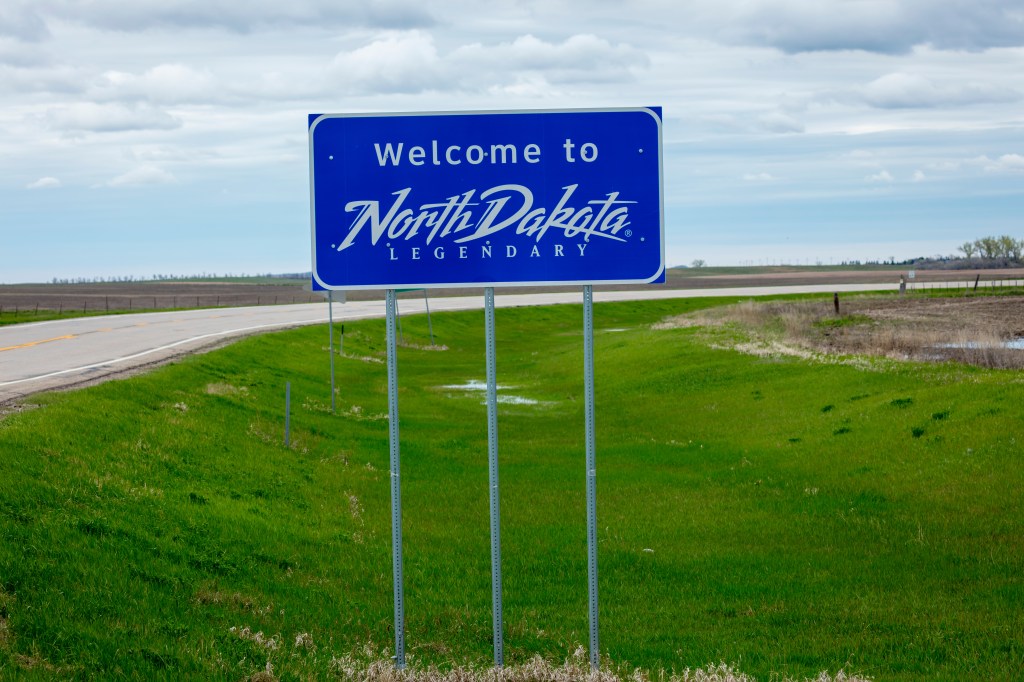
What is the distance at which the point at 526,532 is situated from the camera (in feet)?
51.0

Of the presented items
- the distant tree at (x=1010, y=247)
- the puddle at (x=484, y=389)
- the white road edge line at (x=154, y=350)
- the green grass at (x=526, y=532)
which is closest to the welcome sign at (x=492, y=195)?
the green grass at (x=526, y=532)

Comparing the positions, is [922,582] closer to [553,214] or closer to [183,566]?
[553,214]

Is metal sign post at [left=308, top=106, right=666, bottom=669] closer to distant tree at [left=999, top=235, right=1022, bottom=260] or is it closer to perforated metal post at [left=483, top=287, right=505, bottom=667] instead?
perforated metal post at [left=483, top=287, right=505, bottom=667]

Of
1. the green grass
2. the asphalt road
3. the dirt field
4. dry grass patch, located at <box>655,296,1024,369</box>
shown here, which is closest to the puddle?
the green grass

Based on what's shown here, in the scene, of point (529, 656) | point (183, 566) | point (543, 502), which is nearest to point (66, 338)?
point (543, 502)

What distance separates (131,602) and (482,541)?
21.9ft

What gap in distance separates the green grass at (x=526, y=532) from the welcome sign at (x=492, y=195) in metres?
3.07

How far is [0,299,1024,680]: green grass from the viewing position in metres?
8.97

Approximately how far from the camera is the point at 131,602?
8945mm

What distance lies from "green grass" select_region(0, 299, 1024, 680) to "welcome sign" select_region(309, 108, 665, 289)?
307 cm

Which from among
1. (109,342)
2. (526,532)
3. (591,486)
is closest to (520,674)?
(591,486)

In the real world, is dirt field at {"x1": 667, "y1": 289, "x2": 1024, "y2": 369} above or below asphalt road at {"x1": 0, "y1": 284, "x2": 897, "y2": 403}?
below

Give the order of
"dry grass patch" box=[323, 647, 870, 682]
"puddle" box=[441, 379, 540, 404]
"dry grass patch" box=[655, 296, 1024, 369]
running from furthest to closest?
"dry grass patch" box=[655, 296, 1024, 369] → "puddle" box=[441, 379, 540, 404] → "dry grass patch" box=[323, 647, 870, 682]

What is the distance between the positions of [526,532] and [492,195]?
313 inches
